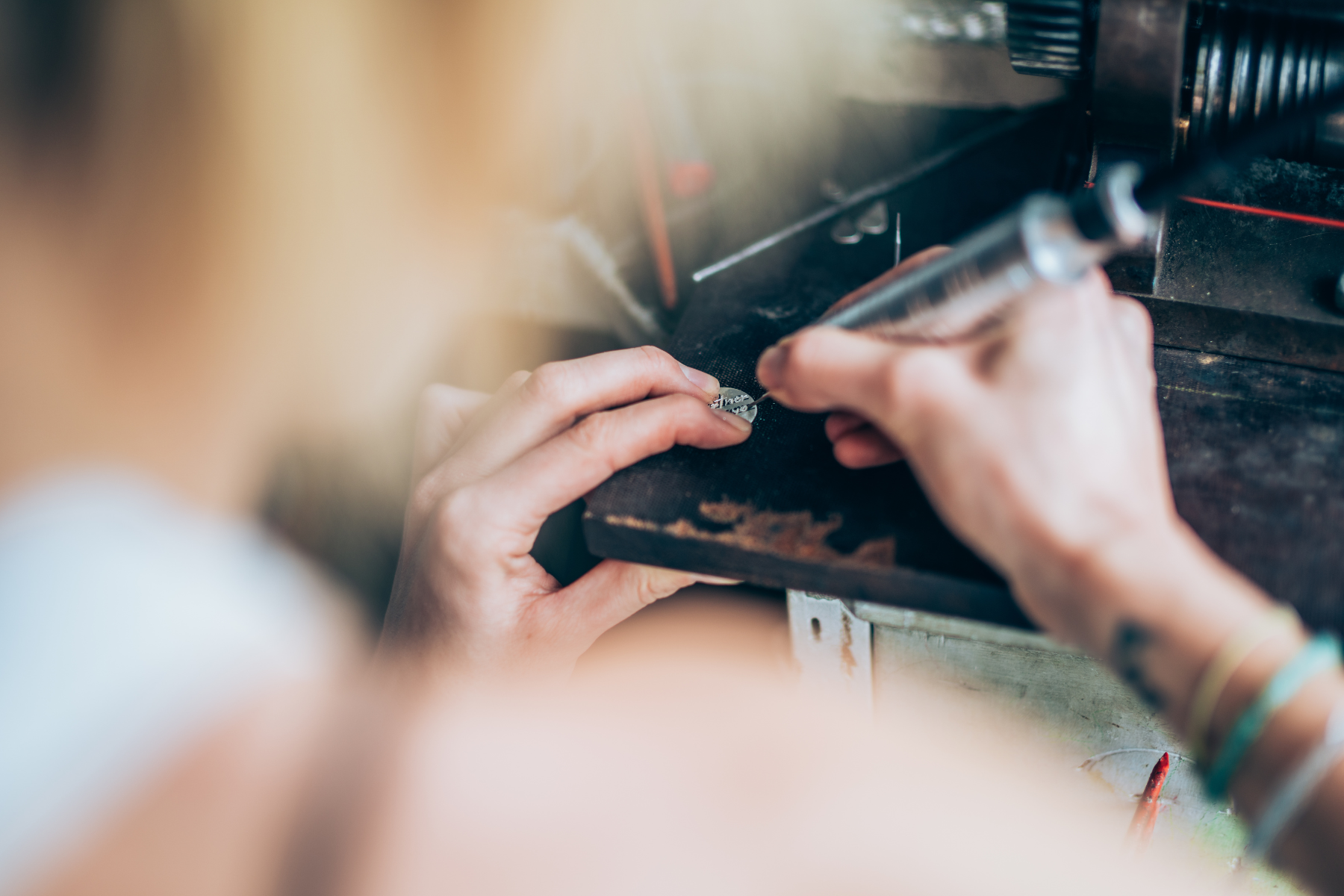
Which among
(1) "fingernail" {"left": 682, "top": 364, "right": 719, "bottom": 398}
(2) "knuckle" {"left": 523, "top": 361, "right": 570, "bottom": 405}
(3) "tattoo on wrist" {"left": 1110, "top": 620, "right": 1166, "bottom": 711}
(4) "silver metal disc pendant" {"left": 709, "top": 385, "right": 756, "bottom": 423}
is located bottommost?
(3) "tattoo on wrist" {"left": 1110, "top": 620, "right": 1166, "bottom": 711}

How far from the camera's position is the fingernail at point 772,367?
0.63 meters

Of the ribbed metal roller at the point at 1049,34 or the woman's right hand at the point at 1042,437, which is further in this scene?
the ribbed metal roller at the point at 1049,34

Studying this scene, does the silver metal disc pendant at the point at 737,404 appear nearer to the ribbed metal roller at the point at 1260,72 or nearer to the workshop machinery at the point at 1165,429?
the workshop machinery at the point at 1165,429

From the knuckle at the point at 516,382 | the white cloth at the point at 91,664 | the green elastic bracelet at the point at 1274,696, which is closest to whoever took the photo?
the green elastic bracelet at the point at 1274,696

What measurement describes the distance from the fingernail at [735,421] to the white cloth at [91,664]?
0.42 m

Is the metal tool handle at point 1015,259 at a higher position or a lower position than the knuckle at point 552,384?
higher

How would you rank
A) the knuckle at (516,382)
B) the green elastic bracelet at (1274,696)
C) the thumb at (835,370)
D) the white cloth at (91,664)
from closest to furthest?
the green elastic bracelet at (1274,696) < the thumb at (835,370) < the white cloth at (91,664) < the knuckle at (516,382)

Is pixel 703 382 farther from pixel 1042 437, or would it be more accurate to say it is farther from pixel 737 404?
pixel 1042 437

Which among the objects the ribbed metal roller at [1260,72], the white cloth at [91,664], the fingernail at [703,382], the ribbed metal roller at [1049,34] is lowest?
the white cloth at [91,664]

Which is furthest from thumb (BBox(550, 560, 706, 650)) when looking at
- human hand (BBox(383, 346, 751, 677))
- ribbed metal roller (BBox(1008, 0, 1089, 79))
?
ribbed metal roller (BBox(1008, 0, 1089, 79))

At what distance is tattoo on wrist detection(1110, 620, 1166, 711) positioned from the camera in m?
0.49

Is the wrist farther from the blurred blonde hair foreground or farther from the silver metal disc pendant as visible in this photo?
the blurred blonde hair foreground

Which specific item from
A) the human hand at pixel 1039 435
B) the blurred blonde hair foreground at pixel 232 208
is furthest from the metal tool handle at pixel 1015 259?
the blurred blonde hair foreground at pixel 232 208

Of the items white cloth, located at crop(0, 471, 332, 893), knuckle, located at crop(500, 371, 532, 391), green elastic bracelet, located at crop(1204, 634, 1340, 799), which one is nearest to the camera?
green elastic bracelet, located at crop(1204, 634, 1340, 799)
